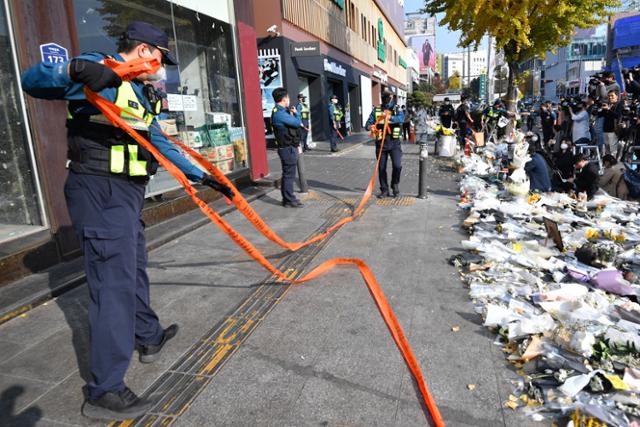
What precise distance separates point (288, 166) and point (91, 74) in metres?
5.62

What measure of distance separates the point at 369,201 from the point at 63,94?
20.9 ft

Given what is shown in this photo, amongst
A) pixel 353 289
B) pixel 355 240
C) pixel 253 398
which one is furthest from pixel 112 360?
pixel 355 240

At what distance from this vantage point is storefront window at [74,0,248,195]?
627 cm

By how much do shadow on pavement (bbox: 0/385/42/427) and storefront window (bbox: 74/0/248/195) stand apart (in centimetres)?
399

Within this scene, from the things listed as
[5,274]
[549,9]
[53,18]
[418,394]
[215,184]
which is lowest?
[418,394]

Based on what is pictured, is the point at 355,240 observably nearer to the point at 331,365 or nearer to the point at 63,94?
the point at 331,365

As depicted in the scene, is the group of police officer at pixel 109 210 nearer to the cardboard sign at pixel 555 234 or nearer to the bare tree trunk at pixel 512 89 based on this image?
the cardboard sign at pixel 555 234

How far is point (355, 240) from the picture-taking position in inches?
236

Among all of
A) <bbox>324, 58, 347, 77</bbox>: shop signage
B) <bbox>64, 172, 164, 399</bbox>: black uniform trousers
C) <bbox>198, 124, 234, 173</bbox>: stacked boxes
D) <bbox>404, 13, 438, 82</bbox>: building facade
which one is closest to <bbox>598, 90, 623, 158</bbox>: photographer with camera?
<bbox>198, 124, 234, 173</bbox>: stacked boxes

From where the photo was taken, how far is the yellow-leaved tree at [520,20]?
11695 mm

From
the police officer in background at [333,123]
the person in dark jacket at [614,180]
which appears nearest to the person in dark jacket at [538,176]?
the person in dark jacket at [614,180]

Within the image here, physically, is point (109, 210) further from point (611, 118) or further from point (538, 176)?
point (611, 118)

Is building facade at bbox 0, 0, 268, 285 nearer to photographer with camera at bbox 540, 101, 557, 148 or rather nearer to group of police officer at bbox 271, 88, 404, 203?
group of police officer at bbox 271, 88, 404, 203

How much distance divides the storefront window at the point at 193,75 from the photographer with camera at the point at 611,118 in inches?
326
